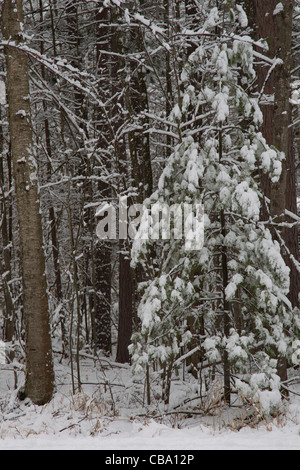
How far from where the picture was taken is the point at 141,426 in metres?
5.30

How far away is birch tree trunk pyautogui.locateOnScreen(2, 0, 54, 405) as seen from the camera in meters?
6.27

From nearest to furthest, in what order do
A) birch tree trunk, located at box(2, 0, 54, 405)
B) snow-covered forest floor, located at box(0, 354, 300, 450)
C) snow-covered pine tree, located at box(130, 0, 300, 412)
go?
snow-covered forest floor, located at box(0, 354, 300, 450)
snow-covered pine tree, located at box(130, 0, 300, 412)
birch tree trunk, located at box(2, 0, 54, 405)

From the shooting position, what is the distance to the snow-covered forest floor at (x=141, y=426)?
4574 millimetres

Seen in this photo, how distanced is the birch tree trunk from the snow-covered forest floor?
440mm

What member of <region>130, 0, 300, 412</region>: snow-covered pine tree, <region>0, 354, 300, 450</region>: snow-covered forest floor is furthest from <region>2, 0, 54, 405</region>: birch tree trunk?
<region>130, 0, 300, 412</region>: snow-covered pine tree

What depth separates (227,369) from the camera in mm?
5664

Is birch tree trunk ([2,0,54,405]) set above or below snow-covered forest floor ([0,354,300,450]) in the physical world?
above

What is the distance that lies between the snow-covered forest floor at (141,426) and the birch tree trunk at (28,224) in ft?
1.44

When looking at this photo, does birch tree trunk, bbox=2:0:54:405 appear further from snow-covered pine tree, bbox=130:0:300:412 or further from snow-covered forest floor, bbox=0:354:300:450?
snow-covered pine tree, bbox=130:0:300:412

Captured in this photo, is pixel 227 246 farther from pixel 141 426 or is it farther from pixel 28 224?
pixel 28 224

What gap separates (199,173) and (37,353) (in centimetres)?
339
